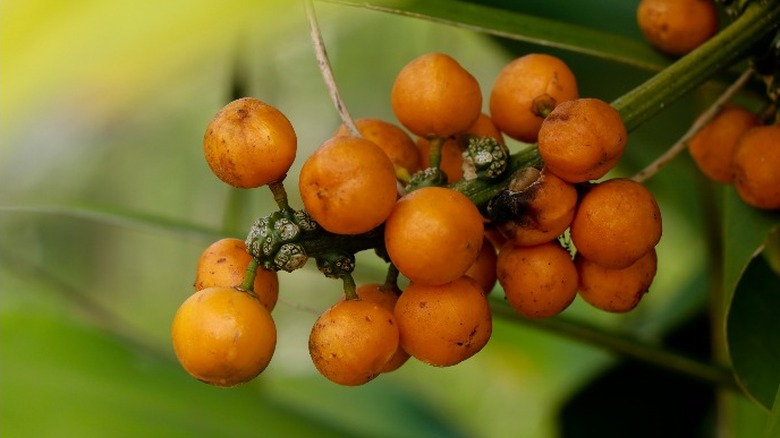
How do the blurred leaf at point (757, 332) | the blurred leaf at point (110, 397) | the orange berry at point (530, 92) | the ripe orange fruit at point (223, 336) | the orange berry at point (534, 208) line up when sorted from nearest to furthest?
the ripe orange fruit at point (223, 336) < the orange berry at point (534, 208) < the orange berry at point (530, 92) < the blurred leaf at point (757, 332) < the blurred leaf at point (110, 397)

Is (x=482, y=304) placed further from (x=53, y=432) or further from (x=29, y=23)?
(x=53, y=432)

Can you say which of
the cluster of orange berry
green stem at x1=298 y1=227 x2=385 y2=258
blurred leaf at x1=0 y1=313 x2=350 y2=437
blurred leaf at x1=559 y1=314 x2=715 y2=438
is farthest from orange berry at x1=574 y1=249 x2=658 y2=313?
blurred leaf at x1=559 y1=314 x2=715 y2=438

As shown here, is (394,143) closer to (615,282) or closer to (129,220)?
(615,282)

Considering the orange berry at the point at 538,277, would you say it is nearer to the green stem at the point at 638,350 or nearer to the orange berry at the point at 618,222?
the orange berry at the point at 618,222

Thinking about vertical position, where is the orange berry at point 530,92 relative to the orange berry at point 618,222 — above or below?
above

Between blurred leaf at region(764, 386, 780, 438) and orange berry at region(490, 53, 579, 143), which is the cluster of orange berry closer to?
orange berry at region(490, 53, 579, 143)

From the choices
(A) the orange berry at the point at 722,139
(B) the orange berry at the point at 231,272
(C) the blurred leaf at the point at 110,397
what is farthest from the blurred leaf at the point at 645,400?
(B) the orange berry at the point at 231,272

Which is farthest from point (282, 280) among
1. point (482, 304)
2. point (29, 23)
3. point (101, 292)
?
point (29, 23)
